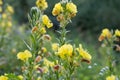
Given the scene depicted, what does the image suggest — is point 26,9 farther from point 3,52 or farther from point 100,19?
point 3,52

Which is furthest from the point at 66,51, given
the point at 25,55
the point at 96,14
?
the point at 96,14

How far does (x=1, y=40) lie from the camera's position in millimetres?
6836

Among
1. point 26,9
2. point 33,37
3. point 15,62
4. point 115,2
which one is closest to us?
point 33,37

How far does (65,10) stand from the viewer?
3180mm

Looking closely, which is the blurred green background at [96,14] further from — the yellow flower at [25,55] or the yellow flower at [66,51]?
the yellow flower at [66,51]

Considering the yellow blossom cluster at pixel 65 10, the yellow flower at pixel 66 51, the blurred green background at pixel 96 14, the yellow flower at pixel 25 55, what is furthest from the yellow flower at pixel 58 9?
the blurred green background at pixel 96 14

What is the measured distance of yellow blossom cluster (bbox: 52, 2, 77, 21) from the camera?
3.15m

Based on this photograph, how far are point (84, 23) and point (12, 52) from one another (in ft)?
23.4

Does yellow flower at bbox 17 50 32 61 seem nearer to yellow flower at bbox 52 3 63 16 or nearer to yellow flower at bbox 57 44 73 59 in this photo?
yellow flower at bbox 52 3 63 16

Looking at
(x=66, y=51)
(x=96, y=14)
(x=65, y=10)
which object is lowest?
(x=66, y=51)

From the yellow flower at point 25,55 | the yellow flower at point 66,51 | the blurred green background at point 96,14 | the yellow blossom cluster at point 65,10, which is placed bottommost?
the yellow flower at point 66,51

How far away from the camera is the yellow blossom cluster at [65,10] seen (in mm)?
3150

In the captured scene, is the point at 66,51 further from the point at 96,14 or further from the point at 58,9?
the point at 96,14

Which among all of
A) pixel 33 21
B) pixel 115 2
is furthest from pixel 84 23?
pixel 33 21
